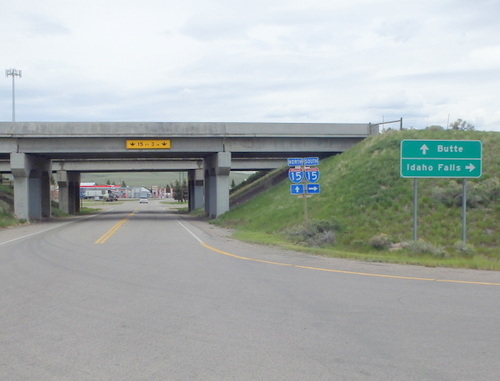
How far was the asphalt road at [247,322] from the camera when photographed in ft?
20.8

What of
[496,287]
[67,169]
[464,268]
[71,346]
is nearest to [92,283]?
[71,346]

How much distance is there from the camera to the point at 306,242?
2214 cm

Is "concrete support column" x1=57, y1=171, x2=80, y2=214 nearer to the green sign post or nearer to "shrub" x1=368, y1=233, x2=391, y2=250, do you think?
"shrub" x1=368, y1=233, x2=391, y2=250

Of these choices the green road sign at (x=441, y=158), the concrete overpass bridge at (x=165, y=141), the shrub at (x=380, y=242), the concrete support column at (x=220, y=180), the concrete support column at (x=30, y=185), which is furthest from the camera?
the concrete support column at (x=220, y=180)

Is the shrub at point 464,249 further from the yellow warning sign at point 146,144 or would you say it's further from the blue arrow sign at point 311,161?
the yellow warning sign at point 146,144

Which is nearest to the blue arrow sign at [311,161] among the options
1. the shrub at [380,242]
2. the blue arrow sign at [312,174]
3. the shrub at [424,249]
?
the blue arrow sign at [312,174]

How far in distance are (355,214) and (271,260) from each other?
30.0ft

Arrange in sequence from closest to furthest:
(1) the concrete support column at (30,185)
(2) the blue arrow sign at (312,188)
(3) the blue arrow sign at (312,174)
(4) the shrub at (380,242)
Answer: (4) the shrub at (380,242), (2) the blue arrow sign at (312,188), (3) the blue arrow sign at (312,174), (1) the concrete support column at (30,185)

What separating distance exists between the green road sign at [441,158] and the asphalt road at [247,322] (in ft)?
18.9

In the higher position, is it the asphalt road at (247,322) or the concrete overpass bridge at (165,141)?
the concrete overpass bridge at (165,141)

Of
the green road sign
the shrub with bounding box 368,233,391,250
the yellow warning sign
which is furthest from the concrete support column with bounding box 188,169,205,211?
the green road sign

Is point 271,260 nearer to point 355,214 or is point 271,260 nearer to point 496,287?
point 496,287

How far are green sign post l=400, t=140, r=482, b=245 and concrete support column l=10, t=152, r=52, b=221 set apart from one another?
3031 cm

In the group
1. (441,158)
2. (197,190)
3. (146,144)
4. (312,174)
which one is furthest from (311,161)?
(197,190)
